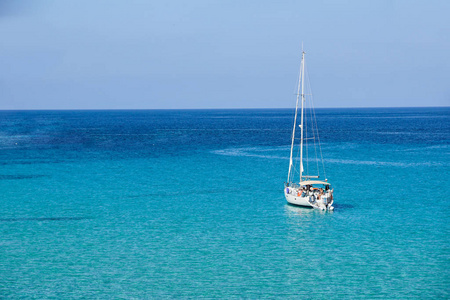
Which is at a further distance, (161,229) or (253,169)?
(253,169)

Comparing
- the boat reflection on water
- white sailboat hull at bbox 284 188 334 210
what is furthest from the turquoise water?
white sailboat hull at bbox 284 188 334 210

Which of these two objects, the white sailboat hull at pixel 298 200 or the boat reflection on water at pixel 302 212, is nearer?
the boat reflection on water at pixel 302 212

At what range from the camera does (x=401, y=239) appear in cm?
4272

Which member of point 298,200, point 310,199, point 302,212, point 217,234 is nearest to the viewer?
point 217,234

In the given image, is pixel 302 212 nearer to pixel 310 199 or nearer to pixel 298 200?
pixel 310 199

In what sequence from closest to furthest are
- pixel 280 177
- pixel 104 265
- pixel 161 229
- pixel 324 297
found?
pixel 324 297 → pixel 104 265 → pixel 161 229 → pixel 280 177

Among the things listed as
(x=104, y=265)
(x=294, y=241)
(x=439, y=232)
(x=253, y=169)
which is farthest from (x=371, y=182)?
(x=104, y=265)

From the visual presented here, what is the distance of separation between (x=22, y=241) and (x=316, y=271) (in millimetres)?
22836

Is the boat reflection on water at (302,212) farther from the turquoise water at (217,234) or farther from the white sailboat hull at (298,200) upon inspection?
the white sailboat hull at (298,200)

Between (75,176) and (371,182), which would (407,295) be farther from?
(75,176)

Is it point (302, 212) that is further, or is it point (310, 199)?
Answer: point (310, 199)

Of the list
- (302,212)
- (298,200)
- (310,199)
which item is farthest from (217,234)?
(310,199)

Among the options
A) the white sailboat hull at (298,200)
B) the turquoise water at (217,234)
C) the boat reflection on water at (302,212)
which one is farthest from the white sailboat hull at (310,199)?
the turquoise water at (217,234)

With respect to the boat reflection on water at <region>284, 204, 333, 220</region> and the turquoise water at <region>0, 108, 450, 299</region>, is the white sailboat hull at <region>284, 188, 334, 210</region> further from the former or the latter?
the turquoise water at <region>0, 108, 450, 299</region>
